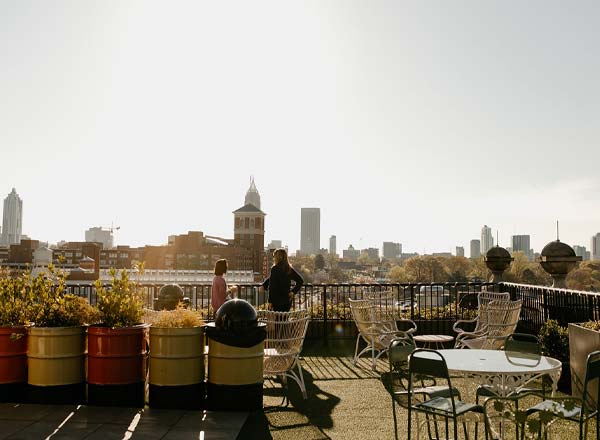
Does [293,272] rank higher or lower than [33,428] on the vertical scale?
higher

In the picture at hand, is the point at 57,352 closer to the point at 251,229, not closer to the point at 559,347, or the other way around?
the point at 559,347

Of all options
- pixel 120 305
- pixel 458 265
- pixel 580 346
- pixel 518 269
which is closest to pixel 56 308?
pixel 120 305

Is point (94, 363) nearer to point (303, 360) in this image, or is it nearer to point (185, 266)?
point (303, 360)

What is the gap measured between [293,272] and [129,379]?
3.36m

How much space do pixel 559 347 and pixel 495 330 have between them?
0.92 m

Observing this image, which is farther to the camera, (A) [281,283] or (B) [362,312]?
Result: (B) [362,312]

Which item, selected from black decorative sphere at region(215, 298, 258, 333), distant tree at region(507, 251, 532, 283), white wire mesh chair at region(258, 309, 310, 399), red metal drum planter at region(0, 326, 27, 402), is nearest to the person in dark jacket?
white wire mesh chair at region(258, 309, 310, 399)

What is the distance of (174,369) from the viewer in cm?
633

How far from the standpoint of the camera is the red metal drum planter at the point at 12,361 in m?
6.46

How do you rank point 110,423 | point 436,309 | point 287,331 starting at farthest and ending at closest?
point 436,309, point 287,331, point 110,423

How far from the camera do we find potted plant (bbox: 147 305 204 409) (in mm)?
6332

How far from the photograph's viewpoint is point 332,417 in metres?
6.38

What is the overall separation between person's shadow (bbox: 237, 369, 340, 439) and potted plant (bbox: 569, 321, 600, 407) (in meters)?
3.03

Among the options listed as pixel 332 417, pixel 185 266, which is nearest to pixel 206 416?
pixel 332 417
